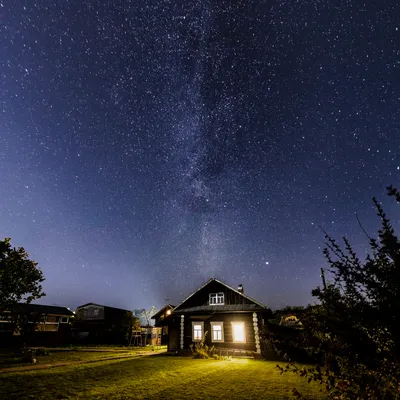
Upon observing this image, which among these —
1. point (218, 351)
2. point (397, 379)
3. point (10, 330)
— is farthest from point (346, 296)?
point (10, 330)

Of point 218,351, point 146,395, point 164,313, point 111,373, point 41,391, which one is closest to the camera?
point 146,395

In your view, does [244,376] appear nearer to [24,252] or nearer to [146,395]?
[146,395]

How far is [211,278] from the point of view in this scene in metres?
23.5

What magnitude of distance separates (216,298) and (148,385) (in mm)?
13553

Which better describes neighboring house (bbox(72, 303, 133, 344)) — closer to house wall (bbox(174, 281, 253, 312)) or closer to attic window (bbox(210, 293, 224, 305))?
house wall (bbox(174, 281, 253, 312))

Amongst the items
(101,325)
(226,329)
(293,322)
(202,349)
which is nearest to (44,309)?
(101,325)

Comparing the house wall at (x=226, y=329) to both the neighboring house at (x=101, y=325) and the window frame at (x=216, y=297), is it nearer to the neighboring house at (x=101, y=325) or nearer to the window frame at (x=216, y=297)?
the window frame at (x=216, y=297)

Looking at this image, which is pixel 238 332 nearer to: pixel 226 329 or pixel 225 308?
→ pixel 226 329

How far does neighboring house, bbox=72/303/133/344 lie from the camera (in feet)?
122

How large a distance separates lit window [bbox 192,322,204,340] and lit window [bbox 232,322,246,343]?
2895 millimetres

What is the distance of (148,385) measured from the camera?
32.2ft

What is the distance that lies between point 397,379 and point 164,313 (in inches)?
1751

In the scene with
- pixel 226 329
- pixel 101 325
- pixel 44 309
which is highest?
pixel 44 309

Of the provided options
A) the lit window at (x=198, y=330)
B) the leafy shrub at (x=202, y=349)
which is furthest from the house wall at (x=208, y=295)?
the leafy shrub at (x=202, y=349)
